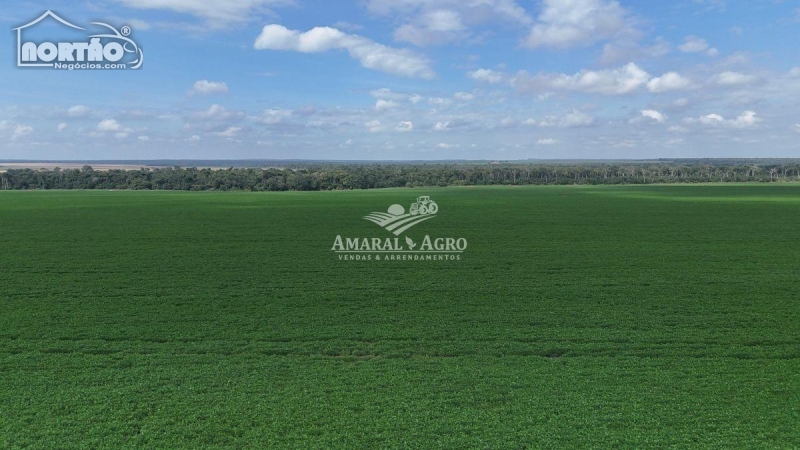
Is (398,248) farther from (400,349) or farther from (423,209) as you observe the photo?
(423,209)

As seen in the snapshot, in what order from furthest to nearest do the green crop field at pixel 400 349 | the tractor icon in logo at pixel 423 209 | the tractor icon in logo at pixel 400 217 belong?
the tractor icon in logo at pixel 423 209 < the tractor icon in logo at pixel 400 217 < the green crop field at pixel 400 349

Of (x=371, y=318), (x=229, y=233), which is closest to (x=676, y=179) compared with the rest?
(x=229, y=233)

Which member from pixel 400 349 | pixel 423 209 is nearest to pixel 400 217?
pixel 423 209

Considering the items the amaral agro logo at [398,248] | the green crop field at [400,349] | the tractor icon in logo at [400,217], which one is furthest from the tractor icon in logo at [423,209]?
the green crop field at [400,349]

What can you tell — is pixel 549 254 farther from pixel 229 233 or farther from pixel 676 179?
pixel 676 179

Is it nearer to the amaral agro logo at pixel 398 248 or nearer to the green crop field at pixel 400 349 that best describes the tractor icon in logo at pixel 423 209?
the amaral agro logo at pixel 398 248

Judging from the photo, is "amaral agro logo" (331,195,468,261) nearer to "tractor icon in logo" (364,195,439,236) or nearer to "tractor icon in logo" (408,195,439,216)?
"tractor icon in logo" (364,195,439,236)
